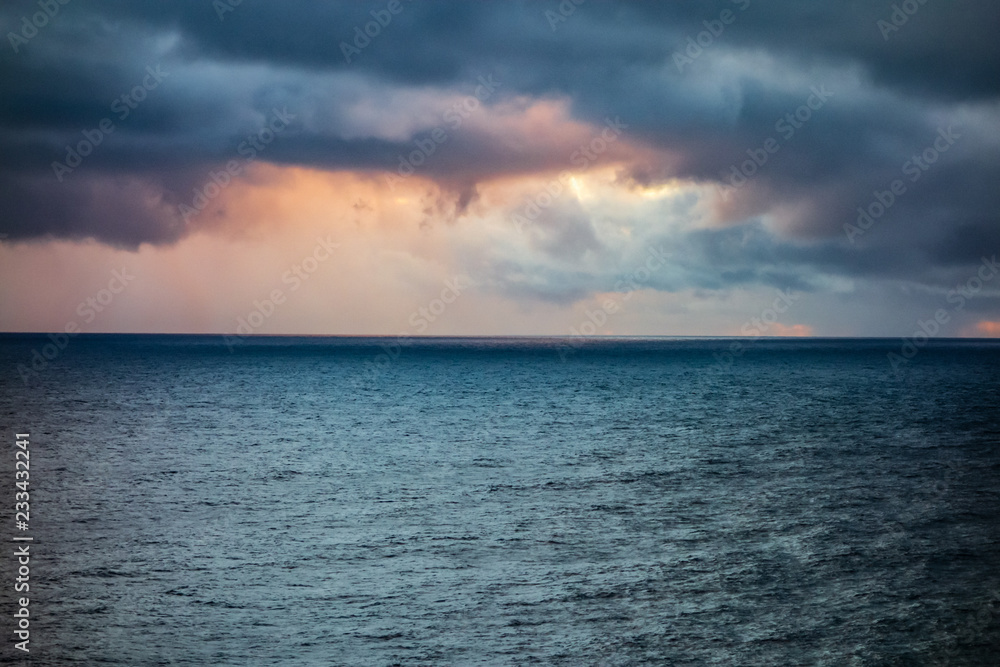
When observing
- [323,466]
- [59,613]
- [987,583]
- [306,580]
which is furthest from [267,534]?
[987,583]

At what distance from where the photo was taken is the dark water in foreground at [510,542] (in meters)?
23.5

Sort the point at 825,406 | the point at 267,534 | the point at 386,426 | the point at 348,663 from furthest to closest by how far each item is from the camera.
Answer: the point at 825,406 < the point at 386,426 < the point at 267,534 < the point at 348,663

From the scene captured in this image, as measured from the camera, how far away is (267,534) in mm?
34938

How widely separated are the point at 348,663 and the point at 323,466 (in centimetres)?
3190

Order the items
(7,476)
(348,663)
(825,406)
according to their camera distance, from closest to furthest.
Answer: (348,663), (7,476), (825,406)

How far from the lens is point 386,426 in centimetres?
7575

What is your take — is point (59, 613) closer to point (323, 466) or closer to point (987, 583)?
point (323, 466)

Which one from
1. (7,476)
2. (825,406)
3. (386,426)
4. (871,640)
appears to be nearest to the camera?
(871,640)

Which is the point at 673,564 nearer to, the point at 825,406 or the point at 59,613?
the point at 59,613

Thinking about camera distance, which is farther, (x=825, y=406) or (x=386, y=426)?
(x=825, y=406)

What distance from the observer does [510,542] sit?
3328cm

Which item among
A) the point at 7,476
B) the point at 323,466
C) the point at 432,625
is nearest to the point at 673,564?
the point at 432,625

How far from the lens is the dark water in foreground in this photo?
23469mm

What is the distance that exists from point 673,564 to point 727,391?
3614 inches
